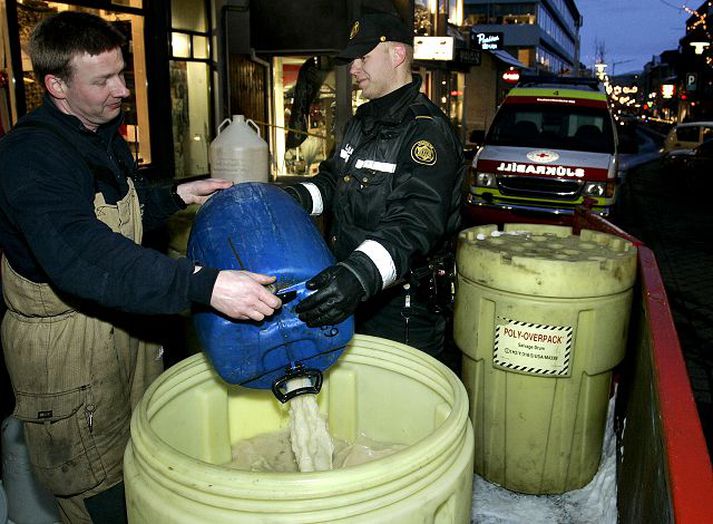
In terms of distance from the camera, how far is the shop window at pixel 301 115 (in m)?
12.4

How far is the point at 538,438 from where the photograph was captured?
2961 mm

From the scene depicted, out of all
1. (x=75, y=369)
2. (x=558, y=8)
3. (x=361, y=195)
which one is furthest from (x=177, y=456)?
(x=558, y=8)

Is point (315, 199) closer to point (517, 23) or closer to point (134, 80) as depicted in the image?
point (134, 80)

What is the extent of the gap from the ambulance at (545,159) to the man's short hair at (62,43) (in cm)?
721

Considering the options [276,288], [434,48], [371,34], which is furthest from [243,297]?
[434,48]

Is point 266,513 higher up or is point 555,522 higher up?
point 266,513

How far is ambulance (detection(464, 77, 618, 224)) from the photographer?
8.57m

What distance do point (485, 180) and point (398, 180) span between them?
22.0ft

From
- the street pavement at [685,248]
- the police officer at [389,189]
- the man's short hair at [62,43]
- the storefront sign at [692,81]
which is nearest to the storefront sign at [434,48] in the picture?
the street pavement at [685,248]

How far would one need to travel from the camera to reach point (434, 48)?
1847cm

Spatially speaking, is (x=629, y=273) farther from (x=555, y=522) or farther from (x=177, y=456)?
(x=177, y=456)

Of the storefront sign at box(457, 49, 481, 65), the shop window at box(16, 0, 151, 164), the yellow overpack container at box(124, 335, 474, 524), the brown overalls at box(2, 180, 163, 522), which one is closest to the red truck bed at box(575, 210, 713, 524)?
the yellow overpack container at box(124, 335, 474, 524)

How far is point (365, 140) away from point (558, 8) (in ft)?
324

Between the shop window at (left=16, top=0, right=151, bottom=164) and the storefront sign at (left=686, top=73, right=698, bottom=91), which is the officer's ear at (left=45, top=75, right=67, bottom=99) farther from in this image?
the storefront sign at (left=686, top=73, right=698, bottom=91)
